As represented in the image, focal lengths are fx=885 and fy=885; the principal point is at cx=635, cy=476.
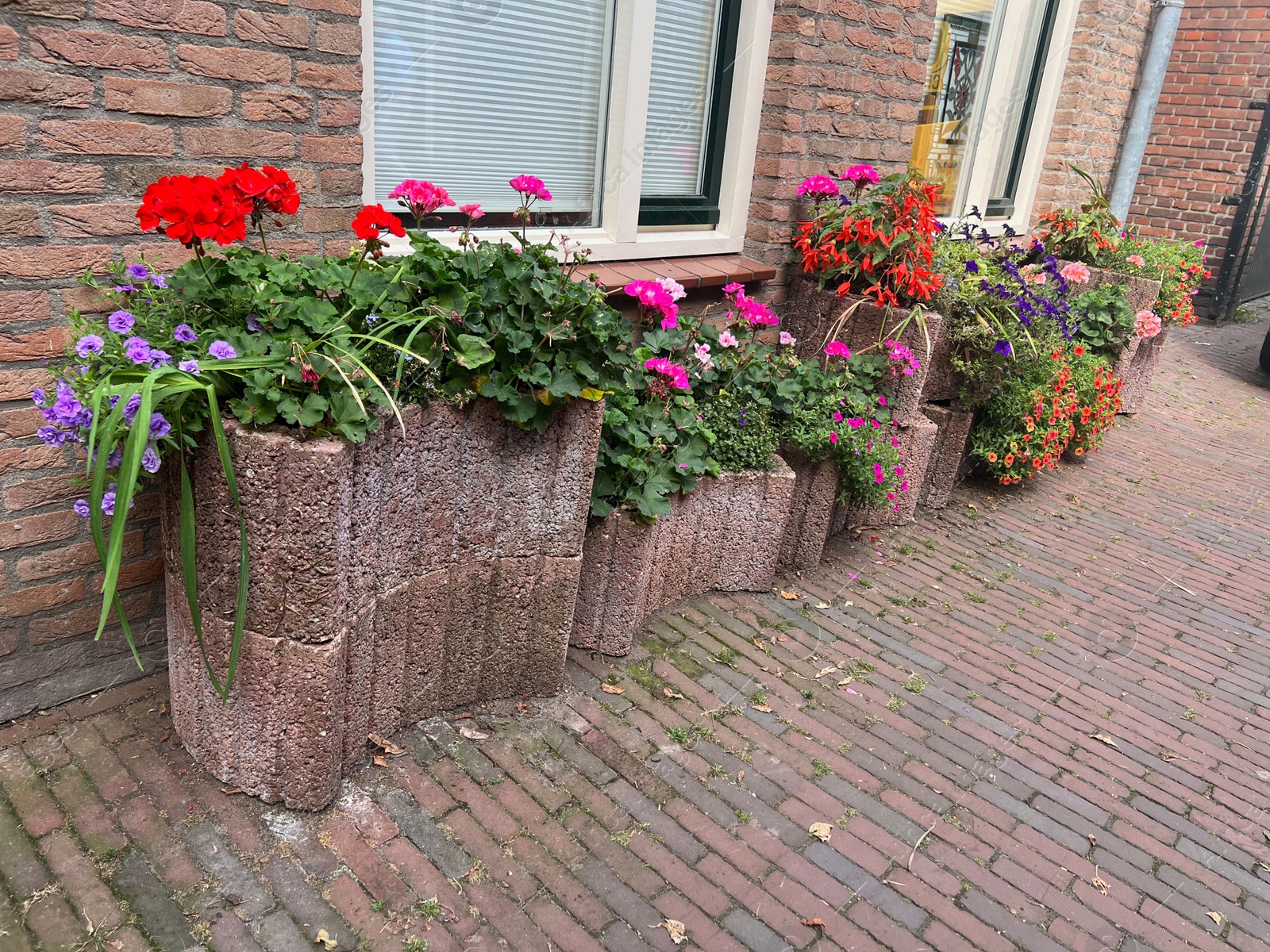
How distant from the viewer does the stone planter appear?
14.6 feet

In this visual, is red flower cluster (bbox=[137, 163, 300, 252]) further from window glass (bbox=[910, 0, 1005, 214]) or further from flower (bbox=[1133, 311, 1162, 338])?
flower (bbox=[1133, 311, 1162, 338])

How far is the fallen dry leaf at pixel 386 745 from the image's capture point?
263 cm

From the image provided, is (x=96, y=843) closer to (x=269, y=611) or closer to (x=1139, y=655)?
(x=269, y=611)

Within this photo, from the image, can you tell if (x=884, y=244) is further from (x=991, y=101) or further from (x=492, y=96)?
(x=991, y=101)

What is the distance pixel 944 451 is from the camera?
4973mm

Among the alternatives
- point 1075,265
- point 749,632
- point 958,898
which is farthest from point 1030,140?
point 958,898

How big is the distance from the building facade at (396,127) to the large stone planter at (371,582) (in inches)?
18.3

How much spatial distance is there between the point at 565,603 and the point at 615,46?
94.5 inches

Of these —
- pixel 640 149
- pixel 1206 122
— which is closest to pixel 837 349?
pixel 640 149

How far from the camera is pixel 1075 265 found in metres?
5.93

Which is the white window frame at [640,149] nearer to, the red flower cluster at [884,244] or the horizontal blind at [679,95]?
the horizontal blind at [679,95]

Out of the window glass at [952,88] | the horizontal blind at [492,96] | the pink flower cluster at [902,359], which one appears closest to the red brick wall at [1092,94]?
the window glass at [952,88]

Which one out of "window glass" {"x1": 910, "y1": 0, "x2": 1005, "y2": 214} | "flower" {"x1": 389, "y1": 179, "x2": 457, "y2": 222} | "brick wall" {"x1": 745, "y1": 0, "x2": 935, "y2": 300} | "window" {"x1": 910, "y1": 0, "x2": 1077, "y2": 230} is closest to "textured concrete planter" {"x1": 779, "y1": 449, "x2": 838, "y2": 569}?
"brick wall" {"x1": 745, "y1": 0, "x2": 935, "y2": 300}

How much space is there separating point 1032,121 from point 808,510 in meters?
4.67
